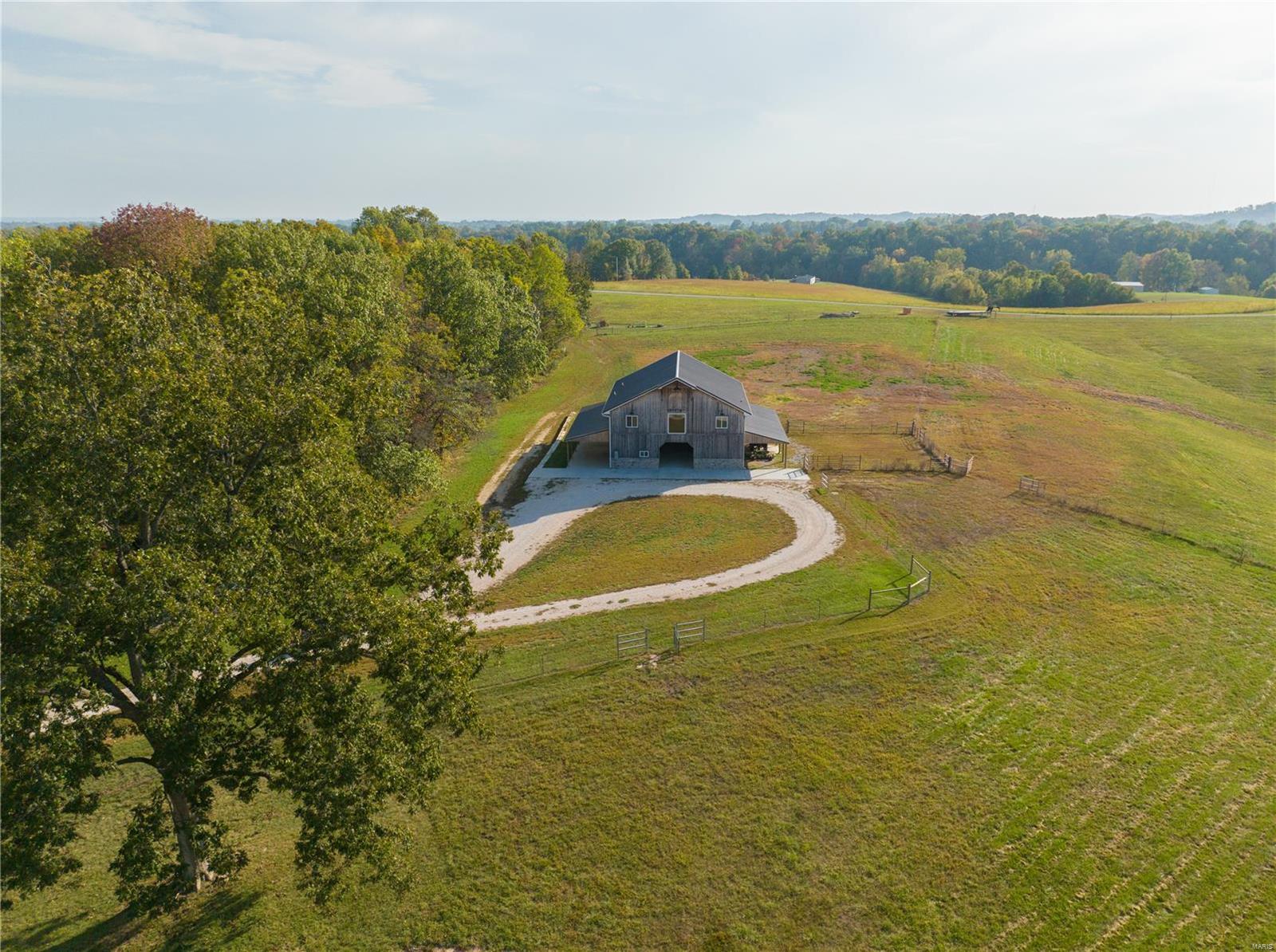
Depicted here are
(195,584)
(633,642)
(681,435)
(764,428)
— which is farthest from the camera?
(764,428)

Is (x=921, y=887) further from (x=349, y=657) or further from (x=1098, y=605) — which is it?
(x=1098, y=605)

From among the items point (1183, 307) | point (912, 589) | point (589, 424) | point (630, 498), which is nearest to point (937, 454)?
point (912, 589)

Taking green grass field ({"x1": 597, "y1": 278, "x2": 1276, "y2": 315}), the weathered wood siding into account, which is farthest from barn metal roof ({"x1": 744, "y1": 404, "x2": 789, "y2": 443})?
green grass field ({"x1": 597, "y1": 278, "x2": 1276, "y2": 315})

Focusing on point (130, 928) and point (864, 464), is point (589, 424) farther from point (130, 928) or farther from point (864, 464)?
point (130, 928)

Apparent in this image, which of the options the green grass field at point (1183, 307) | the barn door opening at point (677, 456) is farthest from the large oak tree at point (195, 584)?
the green grass field at point (1183, 307)

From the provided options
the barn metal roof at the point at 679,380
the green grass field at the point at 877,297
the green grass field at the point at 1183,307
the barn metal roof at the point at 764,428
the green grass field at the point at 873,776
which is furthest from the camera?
the green grass field at the point at 877,297

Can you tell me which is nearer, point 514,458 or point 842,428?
point 514,458

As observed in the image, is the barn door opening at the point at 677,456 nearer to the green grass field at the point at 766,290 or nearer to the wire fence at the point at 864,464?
the wire fence at the point at 864,464
